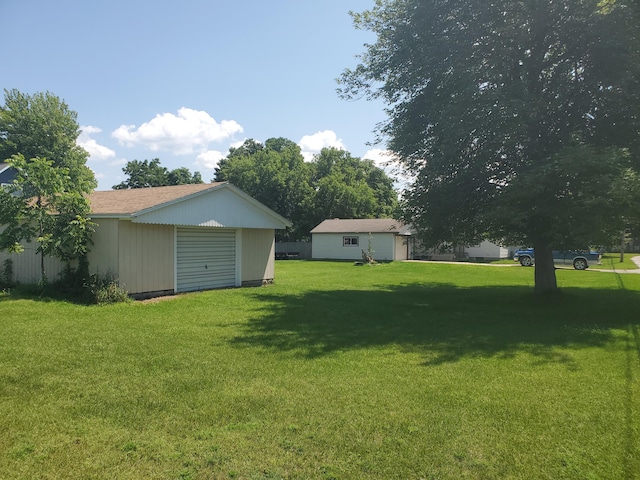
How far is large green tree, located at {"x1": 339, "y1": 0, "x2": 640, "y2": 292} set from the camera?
10.2 meters

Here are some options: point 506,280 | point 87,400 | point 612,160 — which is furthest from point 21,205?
point 506,280

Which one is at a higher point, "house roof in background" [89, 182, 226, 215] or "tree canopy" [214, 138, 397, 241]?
"tree canopy" [214, 138, 397, 241]

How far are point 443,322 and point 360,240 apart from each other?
24666 mm

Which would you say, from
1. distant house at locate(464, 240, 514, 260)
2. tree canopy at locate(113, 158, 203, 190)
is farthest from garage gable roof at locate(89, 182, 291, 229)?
tree canopy at locate(113, 158, 203, 190)

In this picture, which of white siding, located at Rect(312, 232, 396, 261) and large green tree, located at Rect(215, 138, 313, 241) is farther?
large green tree, located at Rect(215, 138, 313, 241)

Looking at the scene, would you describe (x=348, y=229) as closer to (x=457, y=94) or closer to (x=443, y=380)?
(x=457, y=94)

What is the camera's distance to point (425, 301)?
13234mm

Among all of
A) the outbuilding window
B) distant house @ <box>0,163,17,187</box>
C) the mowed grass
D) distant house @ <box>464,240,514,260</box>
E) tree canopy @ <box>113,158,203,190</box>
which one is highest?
tree canopy @ <box>113,158,203,190</box>

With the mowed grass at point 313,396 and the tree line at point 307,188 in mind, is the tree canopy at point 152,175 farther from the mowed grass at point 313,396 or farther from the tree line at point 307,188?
the mowed grass at point 313,396

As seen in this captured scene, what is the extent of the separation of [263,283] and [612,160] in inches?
457

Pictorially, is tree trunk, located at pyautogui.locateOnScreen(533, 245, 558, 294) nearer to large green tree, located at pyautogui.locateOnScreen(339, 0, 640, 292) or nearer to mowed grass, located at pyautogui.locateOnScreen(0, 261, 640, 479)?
large green tree, located at pyautogui.locateOnScreen(339, 0, 640, 292)

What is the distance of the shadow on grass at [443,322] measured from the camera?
7.44 metres

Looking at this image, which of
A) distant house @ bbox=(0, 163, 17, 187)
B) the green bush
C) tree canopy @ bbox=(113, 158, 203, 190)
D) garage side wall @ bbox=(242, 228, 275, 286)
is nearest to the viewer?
the green bush

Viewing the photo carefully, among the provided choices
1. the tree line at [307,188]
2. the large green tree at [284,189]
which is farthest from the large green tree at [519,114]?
the large green tree at [284,189]
